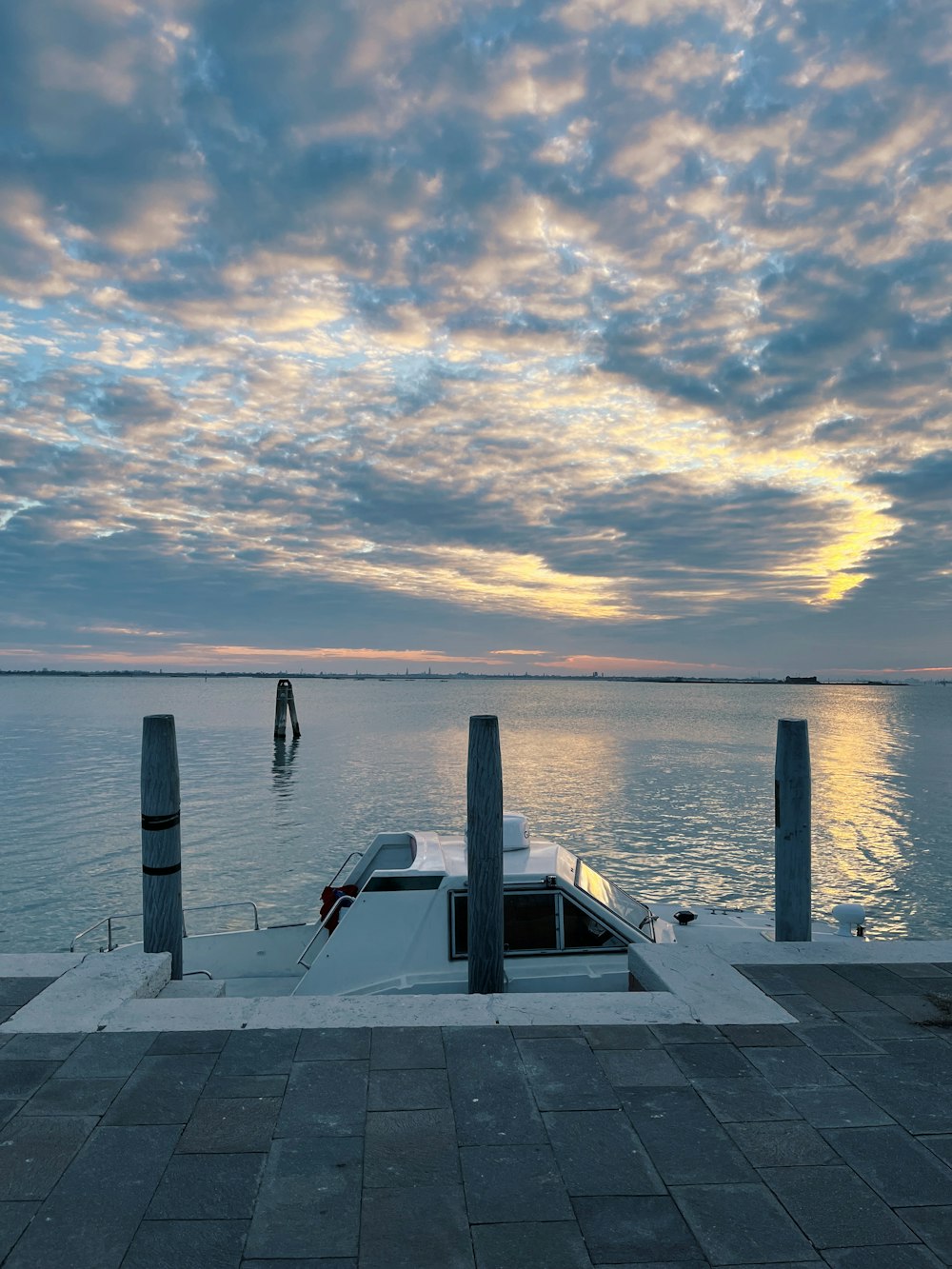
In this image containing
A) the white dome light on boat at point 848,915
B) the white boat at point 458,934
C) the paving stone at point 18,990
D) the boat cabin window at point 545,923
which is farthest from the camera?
the white dome light on boat at point 848,915

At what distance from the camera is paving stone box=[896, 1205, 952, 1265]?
284 cm

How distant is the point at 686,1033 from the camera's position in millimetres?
4559

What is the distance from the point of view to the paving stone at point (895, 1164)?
313 cm

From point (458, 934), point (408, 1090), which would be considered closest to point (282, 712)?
point (458, 934)

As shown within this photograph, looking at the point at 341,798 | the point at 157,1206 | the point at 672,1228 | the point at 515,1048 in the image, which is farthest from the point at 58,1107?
the point at 341,798

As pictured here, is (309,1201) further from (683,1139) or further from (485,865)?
(485,865)

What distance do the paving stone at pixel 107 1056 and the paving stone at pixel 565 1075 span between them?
78.4 inches

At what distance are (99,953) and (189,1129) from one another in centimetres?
268

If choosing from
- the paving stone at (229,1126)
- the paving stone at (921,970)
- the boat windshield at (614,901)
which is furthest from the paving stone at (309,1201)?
the boat windshield at (614,901)

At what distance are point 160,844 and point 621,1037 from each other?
378 cm

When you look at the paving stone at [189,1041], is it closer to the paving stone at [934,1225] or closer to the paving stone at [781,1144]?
the paving stone at [781,1144]

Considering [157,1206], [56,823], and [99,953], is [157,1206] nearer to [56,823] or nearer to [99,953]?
[99,953]

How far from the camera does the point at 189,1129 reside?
3.54 metres

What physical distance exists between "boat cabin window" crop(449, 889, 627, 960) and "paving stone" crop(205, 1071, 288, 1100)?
14.6 ft
